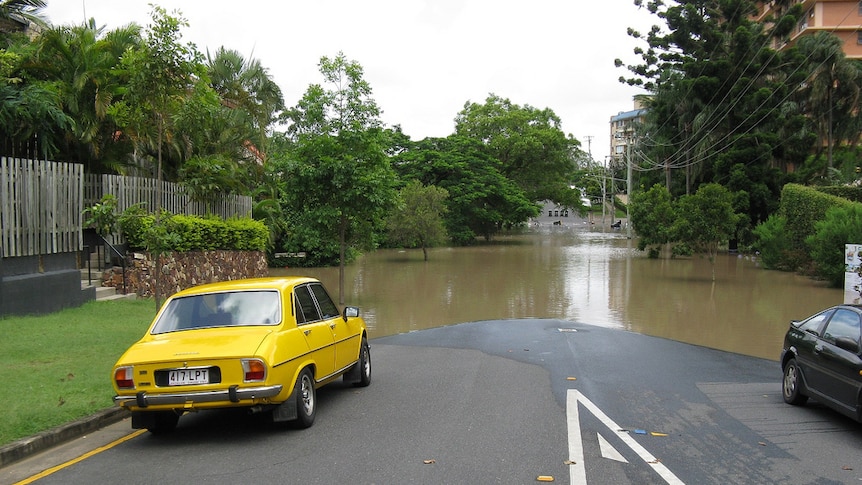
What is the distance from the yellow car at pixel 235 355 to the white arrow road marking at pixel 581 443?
2691 mm

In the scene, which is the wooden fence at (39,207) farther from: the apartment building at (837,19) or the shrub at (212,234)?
the apartment building at (837,19)

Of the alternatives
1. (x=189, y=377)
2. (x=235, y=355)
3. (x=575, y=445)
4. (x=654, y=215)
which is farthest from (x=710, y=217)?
(x=189, y=377)

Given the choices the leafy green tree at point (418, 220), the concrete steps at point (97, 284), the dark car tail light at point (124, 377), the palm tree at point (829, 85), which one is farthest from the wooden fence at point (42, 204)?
the palm tree at point (829, 85)

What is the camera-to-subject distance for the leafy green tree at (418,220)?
146ft

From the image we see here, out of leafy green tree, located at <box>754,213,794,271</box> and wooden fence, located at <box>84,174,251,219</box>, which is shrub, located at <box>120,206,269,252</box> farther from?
leafy green tree, located at <box>754,213,794,271</box>

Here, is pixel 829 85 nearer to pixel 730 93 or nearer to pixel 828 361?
pixel 730 93

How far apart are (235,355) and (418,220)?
3782 cm

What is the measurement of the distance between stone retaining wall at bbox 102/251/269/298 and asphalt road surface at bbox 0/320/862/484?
835 centimetres

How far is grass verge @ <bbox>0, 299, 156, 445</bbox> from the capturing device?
7.07 meters

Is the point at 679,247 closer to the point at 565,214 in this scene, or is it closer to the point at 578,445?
the point at 578,445

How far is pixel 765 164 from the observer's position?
138 ft

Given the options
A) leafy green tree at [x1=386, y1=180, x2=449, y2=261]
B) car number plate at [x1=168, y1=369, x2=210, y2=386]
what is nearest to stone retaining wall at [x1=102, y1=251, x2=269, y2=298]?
car number plate at [x1=168, y1=369, x2=210, y2=386]

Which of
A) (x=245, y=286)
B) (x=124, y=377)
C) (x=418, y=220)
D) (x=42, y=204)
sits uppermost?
(x=42, y=204)

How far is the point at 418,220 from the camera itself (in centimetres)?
4422
